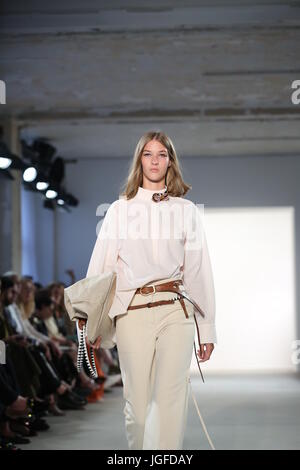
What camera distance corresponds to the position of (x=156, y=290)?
270cm

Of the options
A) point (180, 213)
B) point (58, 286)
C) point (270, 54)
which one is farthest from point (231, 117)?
point (180, 213)

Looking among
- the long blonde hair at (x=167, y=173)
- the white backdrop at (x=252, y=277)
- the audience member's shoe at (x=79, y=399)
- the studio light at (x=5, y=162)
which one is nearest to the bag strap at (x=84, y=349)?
the long blonde hair at (x=167, y=173)

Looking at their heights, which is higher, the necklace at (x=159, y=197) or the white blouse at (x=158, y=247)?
the necklace at (x=159, y=197)

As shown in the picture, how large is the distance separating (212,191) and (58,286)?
6.95 ft

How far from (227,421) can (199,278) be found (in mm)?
1684

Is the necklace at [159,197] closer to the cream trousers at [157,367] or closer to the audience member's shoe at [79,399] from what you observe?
the cream trousers at [157,367]

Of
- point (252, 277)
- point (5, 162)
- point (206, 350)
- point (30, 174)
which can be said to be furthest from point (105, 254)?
point (30, 174)

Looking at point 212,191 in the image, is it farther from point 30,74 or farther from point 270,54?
point 30,74

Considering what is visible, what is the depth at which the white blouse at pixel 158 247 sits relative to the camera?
275cm

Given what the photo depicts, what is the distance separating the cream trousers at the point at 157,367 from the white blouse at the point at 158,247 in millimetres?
79

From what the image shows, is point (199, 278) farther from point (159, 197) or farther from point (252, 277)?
point (252, 277)

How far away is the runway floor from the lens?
387 cm

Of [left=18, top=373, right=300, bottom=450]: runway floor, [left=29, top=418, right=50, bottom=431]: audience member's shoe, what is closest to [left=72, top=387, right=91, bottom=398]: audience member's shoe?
[left=18, top=373, right=300, bottom=450]: runway floor

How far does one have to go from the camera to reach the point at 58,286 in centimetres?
609
